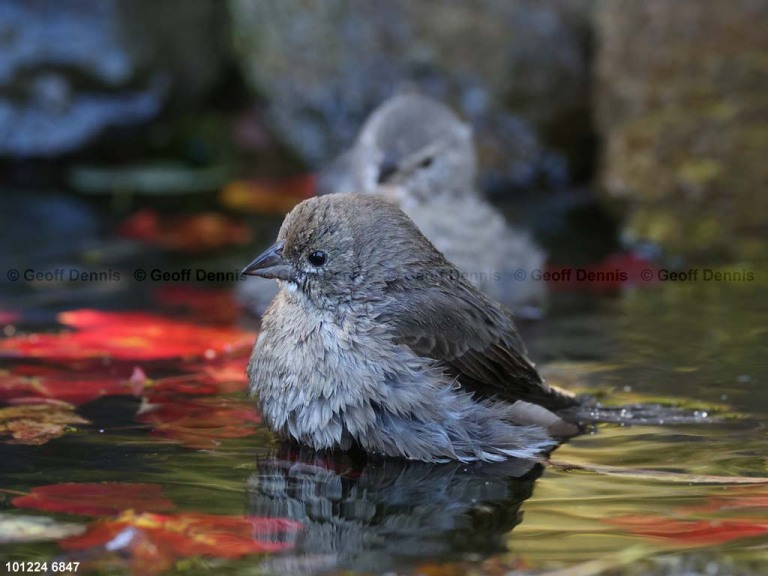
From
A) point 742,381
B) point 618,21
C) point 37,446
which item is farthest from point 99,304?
point 618,21

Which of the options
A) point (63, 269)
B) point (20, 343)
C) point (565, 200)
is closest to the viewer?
point (20, 343)

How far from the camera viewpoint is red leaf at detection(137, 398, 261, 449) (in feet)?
15.9

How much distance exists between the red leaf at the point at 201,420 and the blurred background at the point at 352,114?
111 inches

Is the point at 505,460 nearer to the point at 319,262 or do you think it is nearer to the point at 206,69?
the point at 319,262

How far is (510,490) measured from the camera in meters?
4.35

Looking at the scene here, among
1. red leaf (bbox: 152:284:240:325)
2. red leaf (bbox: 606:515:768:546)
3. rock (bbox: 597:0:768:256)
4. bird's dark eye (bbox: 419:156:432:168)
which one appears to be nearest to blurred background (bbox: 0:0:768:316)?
rock (bbox: 597:0:768:256)

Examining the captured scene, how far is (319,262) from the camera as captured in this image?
4.83 metres

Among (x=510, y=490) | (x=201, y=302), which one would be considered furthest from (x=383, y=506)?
(x=201, y=302)

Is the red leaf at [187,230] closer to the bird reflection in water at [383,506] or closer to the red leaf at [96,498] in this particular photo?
the bird reflection in water at [383,506]

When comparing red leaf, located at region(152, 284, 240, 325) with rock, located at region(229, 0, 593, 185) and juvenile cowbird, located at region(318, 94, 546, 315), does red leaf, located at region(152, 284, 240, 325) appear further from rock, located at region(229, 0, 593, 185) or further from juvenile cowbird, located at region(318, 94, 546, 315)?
rock, located at region(229, 0, 593, 185)

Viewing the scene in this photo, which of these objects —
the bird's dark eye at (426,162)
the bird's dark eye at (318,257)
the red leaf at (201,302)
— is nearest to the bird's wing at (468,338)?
the bird's dark eye at (318,257)

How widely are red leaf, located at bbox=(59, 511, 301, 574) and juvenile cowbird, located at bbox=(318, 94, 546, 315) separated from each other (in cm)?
316

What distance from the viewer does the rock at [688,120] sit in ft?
27.3

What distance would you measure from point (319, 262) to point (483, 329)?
2.39 feet
